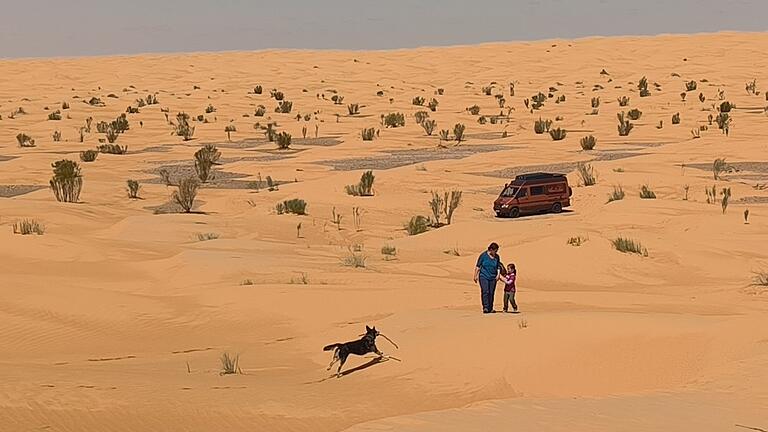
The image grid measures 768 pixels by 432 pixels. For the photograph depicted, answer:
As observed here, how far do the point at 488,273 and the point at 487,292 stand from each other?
0.26 m

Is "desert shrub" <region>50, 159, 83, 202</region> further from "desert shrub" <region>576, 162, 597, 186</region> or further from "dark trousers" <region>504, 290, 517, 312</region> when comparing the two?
"dark trousers" <region>504, 290, 517, 312</region>

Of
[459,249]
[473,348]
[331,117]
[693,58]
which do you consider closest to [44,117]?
[331,117]

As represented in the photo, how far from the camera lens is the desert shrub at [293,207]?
74.5ft

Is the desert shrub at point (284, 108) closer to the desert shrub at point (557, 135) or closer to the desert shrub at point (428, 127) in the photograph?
the desert shrub at point (428, 127)

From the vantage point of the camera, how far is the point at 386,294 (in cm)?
1390

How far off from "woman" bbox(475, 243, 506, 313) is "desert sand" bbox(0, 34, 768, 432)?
22.1 inches

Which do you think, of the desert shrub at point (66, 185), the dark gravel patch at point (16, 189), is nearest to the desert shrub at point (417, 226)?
the desert shrub at point (66, 185)

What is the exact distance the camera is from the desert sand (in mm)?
8320

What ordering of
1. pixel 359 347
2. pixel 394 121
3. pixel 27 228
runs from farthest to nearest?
pixel 394 121 → pixel 27 228 → pixel 359 347

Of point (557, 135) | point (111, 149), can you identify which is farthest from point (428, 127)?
point (111, 149)

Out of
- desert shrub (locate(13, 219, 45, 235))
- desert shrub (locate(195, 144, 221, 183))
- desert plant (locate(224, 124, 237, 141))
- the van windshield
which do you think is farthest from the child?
desert plant (locate(224, 124, 237, 141))

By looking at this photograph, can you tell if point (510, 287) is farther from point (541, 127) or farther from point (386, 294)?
point (541, 127)

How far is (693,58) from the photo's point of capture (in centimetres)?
7825

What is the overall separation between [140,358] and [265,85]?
62173mm
